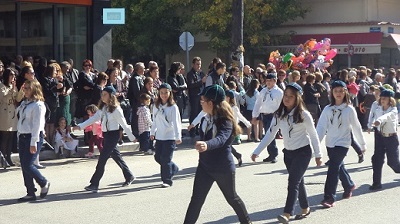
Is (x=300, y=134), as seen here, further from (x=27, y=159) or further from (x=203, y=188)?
(x=27, y=159)

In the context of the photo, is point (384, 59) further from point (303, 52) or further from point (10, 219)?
point (10, 219)

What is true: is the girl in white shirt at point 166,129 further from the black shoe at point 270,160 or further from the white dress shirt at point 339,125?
the black shoe at point 270,160

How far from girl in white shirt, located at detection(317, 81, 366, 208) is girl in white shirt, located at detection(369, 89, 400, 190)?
4.60ft

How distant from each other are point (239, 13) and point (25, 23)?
585 cm

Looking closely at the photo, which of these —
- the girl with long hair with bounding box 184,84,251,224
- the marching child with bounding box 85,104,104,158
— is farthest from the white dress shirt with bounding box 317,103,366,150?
the marching child with bounding box 85,104,104,158

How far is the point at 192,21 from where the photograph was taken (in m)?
35.0

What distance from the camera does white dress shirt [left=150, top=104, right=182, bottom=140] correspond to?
11.7 metres

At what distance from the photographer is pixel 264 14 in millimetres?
34312

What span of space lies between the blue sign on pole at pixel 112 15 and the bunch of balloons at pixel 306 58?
6.02 metres

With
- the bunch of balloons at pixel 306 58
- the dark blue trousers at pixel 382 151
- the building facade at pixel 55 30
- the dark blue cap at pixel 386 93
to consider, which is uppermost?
the building facade at pixel 55 30

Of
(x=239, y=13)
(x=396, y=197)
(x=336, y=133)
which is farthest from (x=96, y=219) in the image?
(x=239, y=13)

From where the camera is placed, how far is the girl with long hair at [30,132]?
10.6m

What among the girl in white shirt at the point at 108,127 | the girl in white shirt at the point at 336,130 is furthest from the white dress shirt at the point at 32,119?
the girl in white shirt at the point at 336,130

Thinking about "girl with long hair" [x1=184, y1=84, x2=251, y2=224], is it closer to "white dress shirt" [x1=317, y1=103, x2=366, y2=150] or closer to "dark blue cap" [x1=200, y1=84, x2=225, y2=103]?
"dark blue cap" [x1=200, y1=84, x2=225, y2=103]
